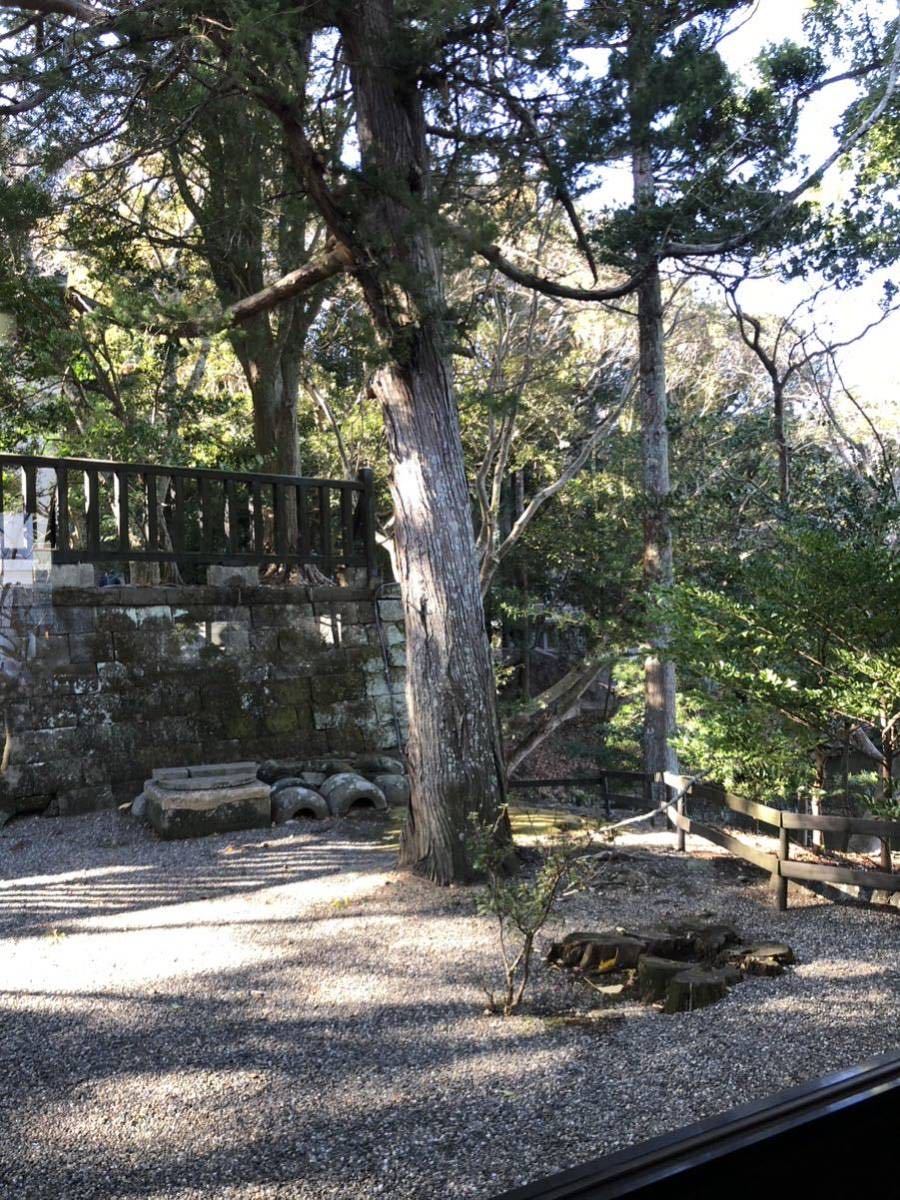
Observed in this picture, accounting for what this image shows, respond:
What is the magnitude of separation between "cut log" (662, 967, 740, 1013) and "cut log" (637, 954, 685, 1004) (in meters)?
0.05

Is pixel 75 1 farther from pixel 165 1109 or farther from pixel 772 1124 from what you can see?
pixel 772 1124

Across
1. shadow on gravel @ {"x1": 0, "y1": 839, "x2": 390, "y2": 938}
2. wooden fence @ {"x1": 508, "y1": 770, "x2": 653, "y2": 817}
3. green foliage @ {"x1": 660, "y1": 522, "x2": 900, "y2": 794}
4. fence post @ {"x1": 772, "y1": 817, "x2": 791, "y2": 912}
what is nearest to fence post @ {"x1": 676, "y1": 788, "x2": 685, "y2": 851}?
green foliage @ {"x1": 660, "y1": 522, "x2": 900, "y2": 794}

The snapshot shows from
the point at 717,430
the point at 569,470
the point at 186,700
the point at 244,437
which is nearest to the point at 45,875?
the point at 186,700

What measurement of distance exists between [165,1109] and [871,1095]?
2.32m

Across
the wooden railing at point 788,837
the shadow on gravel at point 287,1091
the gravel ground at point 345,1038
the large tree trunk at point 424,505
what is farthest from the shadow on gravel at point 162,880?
the wooden railing at point 788,837

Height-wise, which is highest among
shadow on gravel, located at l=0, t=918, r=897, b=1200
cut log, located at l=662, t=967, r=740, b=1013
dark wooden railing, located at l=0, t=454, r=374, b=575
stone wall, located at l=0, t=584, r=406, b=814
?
dark wooden railing, located at l=0, t=454, r=374, b=575

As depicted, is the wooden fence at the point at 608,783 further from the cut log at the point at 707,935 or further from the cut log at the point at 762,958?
the cut log at the point at 762,958

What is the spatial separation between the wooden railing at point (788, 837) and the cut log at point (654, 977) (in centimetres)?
122

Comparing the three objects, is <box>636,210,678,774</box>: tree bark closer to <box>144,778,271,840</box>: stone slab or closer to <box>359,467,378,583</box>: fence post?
<box>359,467,378,583</box>: fence post

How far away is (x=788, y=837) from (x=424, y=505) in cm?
246

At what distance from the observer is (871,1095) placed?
0.98m

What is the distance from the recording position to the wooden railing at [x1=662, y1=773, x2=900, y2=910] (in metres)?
4.48

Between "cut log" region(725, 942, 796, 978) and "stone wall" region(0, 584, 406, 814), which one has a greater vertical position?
"stone wall" region(0, 584, 406, 814)

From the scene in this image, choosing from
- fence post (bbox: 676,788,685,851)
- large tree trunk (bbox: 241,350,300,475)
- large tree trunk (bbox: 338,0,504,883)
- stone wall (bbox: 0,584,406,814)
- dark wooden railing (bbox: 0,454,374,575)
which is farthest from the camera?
large tree trunk (bbox: 241,350,300,475)
